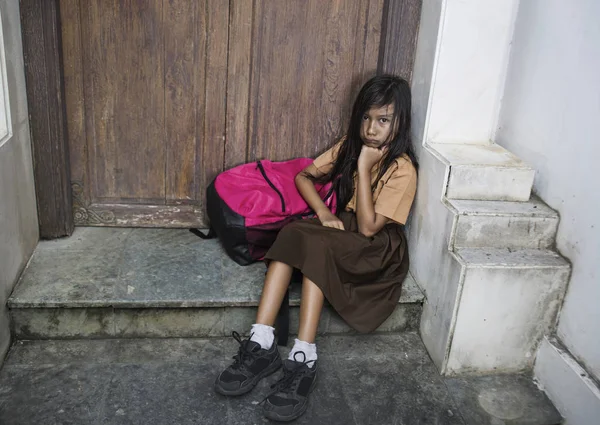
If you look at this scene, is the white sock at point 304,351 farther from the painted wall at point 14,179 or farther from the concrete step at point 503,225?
the painted wall at point 14,179

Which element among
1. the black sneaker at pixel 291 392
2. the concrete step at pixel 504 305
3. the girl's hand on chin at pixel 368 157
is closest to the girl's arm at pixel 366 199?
the girl's hand on chin at pixel 368 157

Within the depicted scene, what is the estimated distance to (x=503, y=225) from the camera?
8.69ft

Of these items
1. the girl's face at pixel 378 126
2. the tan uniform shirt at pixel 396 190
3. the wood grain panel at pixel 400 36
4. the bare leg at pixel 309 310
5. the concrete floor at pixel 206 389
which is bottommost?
the concrete floor at pixel 206 389

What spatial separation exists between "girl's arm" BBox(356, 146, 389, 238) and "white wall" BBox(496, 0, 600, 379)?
661 millimetres

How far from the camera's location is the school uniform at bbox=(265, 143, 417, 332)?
2.67 meters

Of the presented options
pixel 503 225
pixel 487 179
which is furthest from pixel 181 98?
pixel 503 225

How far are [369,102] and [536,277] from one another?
1.02 metres

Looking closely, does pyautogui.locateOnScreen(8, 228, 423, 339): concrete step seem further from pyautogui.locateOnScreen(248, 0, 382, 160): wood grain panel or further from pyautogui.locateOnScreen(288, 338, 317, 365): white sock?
pyautogui.locateOnScreen(248, 0, 382, 160): wood grain panel

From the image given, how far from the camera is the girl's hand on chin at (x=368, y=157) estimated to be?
9.27 ft

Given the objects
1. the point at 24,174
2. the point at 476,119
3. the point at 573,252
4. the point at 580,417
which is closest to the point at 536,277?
the point at 573,252

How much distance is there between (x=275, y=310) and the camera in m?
2.72

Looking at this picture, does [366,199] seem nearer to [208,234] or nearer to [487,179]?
[487,179]

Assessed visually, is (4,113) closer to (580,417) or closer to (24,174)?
(24,174)

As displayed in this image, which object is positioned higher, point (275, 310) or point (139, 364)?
point (275, 310)
